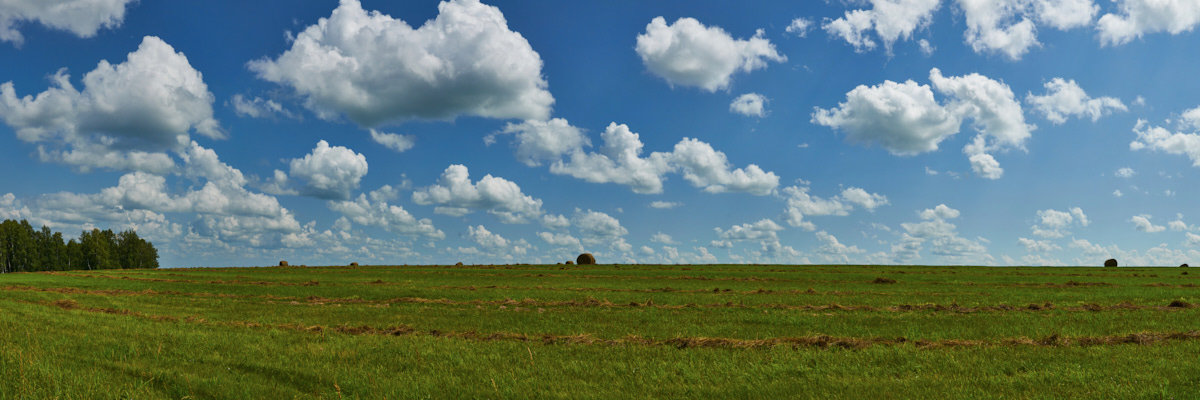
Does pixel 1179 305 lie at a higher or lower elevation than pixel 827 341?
lower

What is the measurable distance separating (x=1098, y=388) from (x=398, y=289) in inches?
1412

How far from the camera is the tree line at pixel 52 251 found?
13275 centimetres

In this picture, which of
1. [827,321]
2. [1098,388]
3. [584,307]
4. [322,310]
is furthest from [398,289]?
[1098,388]

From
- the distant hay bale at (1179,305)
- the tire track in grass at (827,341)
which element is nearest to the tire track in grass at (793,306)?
the distant hay bale at (1179,305)

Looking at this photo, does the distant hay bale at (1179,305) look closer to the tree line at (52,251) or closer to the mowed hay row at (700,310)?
the mowed hay row at (700,310)

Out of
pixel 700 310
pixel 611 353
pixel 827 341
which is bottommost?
pixel 700 310

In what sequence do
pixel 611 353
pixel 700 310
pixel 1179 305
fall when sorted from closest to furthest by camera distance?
pixel 611 353, pixel 700 310, pixel 1179 305

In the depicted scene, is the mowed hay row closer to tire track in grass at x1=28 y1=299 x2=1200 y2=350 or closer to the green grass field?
the green grass field

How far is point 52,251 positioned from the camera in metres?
139

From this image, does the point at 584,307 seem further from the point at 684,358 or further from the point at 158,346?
the point at 158,346

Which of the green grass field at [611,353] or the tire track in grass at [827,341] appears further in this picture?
the tire track in grass at [827,341]

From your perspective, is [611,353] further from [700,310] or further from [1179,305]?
[1179,305]

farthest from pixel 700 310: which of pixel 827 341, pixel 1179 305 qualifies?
pixel 1179 305

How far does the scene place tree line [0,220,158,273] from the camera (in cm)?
13275
